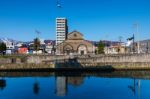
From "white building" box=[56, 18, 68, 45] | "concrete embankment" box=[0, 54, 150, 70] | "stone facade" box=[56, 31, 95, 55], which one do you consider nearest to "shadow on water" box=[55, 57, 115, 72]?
"concrete embankment" box=[0, 54, 150, 70]

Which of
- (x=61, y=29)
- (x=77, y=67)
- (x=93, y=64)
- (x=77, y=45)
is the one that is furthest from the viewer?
(x=61, y=29)

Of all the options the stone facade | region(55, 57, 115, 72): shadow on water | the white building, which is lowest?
region(55, 57, 115, 72): shadow on water

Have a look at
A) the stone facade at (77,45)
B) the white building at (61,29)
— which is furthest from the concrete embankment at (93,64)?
the white building at (61,29)

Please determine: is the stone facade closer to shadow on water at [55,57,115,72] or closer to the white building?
shadow on water at [55,57,115,72]

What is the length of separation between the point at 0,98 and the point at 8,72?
25.3 meters

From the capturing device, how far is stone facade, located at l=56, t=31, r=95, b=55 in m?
85.4

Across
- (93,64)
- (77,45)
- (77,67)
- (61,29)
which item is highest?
(61,29)

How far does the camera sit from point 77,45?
85.8m

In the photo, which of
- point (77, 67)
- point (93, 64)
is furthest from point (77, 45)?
point (93, 64)

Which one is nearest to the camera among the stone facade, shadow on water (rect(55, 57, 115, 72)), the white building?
shadow on water (rect(55, 57, 115, 72))

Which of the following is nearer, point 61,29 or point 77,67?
point 77,67

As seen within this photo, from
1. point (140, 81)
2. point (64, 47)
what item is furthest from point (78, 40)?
point (140, 81)

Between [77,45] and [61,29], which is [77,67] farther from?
[61,29]

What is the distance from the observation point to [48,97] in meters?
26.7
